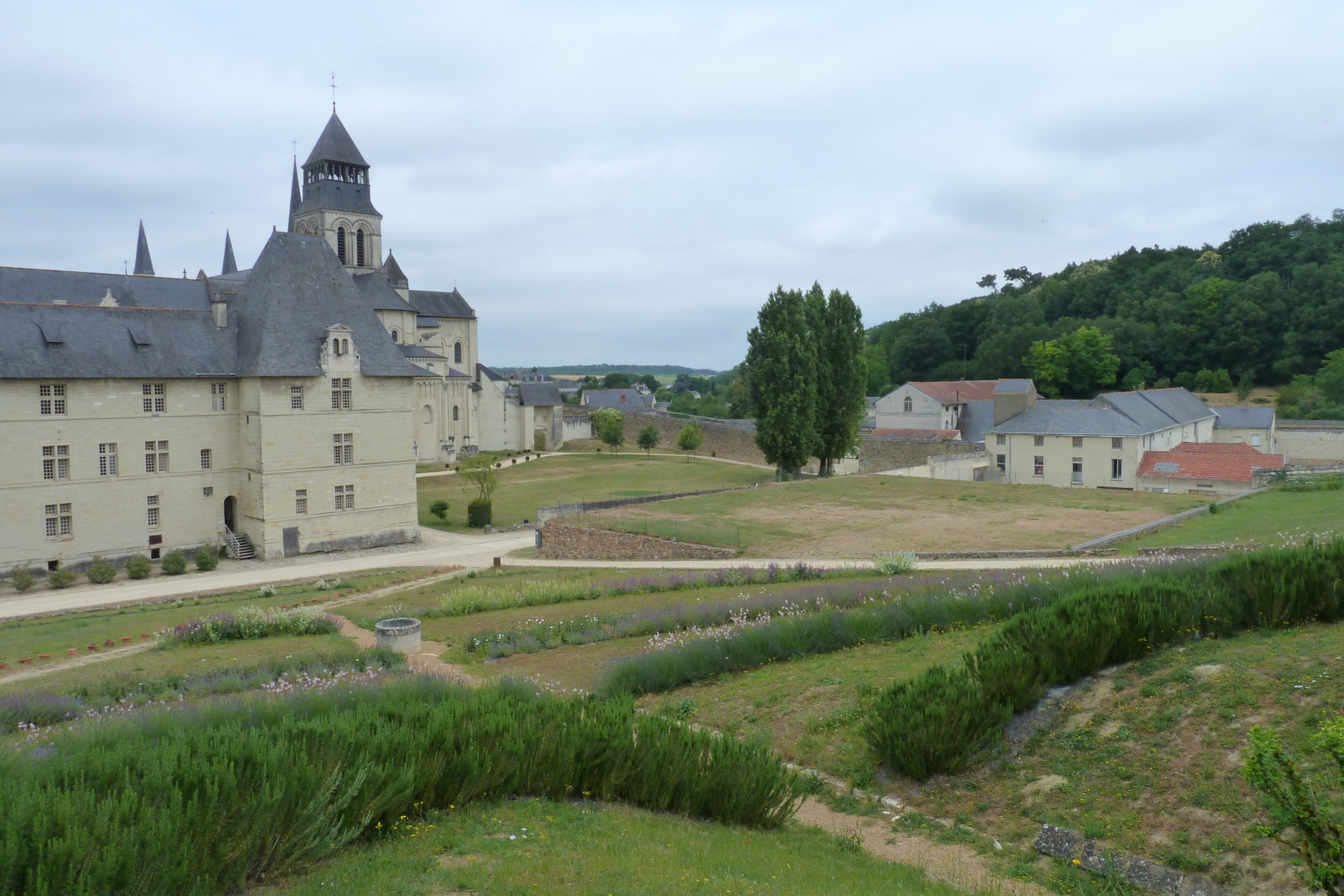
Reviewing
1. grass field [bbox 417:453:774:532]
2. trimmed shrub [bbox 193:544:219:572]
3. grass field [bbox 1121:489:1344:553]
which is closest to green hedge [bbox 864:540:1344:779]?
grass field [bbox 1121:489:1344:553]

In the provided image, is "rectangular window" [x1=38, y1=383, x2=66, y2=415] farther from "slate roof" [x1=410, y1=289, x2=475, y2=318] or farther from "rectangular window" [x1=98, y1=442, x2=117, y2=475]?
"slate roof" [x1=410, y1=289, x2=475, y2=318]

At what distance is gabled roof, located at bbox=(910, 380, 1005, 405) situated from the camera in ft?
194

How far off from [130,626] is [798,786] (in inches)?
699

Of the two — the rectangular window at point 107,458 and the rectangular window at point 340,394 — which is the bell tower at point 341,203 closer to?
the rectangular window at point 340,394

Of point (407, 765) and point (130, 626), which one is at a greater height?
point (407, 765)

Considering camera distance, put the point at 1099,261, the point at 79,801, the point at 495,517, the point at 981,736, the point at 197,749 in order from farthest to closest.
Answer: the point at 1099,261 → the point at 495,517 → the point at 981,736 → the point at 197,749 → the point at 79,801

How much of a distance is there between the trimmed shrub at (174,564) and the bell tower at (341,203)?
34719 millimetres

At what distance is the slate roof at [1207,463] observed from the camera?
39812 mm

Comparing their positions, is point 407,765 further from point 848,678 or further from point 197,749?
point 848,678

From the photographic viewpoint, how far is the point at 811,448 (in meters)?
41.6

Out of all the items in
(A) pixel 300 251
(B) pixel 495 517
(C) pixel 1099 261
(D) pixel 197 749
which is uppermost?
(C) pixel 1099 261

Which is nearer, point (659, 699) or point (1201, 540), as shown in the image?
point (659, 699)

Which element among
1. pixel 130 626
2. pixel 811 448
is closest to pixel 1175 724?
pixel 130 626

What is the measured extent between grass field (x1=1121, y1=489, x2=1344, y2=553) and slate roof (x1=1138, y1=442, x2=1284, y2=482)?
14972 millimetres
